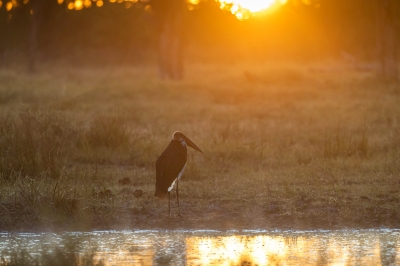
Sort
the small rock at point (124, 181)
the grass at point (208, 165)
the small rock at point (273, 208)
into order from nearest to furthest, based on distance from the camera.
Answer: the grass at point (208, 165)
the small rock at point (273, 208)
the small rock at point (124, 181)

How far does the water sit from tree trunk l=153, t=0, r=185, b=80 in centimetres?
1770

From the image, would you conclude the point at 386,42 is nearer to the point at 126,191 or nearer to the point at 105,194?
the point at 126,191

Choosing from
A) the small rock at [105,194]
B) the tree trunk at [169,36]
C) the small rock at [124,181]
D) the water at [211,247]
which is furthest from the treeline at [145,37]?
the water at [211,247]

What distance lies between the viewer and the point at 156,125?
1211cm

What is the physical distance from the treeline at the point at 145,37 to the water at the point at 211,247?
24.1 metres

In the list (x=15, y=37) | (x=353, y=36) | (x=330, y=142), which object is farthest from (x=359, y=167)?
(x=15, y=37)

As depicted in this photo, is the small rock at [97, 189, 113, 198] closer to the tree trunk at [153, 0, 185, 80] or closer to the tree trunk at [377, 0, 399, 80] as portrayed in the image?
the tree trunk at [377, 0, 399, 80]

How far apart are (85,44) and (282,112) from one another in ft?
113

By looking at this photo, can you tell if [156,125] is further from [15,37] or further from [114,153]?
[15,37]

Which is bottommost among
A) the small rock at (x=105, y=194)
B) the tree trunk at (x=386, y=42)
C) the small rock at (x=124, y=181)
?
the small rock at (x=105, y=194)

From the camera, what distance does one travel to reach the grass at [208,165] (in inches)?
259

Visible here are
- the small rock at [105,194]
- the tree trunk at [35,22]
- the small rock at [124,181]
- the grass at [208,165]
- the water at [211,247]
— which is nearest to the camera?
the water at [211,247]

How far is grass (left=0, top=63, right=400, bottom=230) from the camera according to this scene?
6578 mm

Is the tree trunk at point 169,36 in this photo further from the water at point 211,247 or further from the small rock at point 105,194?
the water at point 211,247
